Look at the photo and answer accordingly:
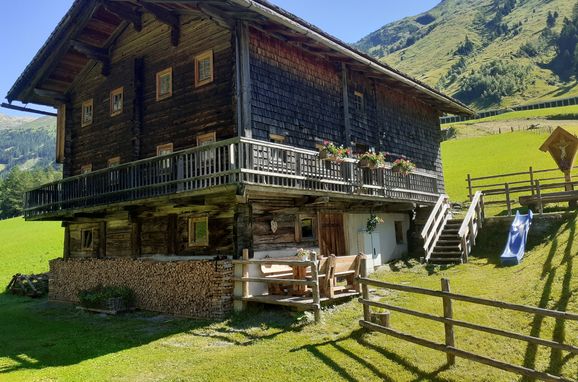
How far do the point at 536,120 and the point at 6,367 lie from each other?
287 ft

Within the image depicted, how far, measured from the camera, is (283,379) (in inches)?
315

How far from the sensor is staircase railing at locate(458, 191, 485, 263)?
1734 centimetres

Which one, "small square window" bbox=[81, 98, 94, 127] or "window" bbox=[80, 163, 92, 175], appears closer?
"window" bbox=[80, 163, 92, 175]

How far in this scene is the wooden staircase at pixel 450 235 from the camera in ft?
57.4

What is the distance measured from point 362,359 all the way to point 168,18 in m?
14.2

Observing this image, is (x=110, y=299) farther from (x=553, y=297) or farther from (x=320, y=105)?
(x=553, y=297)

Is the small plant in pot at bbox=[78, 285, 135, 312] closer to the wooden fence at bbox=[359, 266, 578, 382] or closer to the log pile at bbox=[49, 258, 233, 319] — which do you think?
the log pile at bbox=[49, 258, 233, 319]

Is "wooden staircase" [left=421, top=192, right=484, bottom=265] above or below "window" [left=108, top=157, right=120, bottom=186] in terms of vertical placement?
below

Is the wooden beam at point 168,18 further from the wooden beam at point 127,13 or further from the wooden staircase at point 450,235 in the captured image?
the wooden staircase at point 450,235

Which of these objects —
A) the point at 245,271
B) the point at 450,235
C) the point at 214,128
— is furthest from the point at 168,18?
the point at 450,235

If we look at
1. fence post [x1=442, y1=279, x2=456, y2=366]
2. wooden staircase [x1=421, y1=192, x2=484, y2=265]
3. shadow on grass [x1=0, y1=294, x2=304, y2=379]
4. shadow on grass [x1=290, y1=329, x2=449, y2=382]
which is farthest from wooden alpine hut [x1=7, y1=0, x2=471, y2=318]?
fence post [x1=442, y1=279, x2=456, y2=366]

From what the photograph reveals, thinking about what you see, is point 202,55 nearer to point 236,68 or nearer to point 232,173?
point 236,68

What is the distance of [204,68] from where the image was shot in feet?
53.8

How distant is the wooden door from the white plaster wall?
0.26 meters
